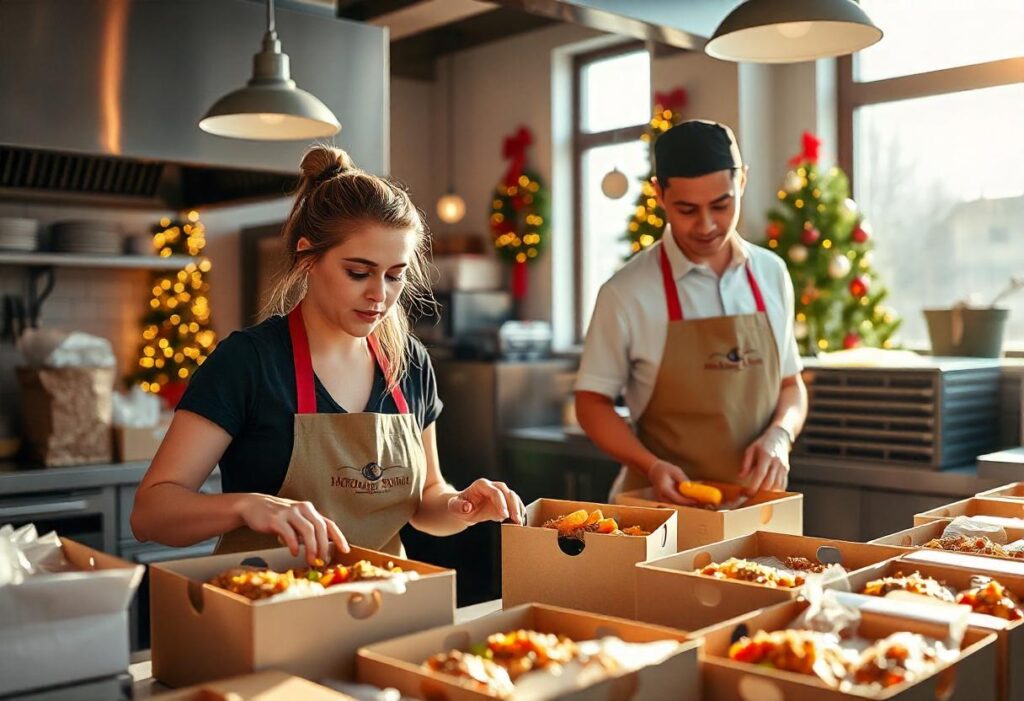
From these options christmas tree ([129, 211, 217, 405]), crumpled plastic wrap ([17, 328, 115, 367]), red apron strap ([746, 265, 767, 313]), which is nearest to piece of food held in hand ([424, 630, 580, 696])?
red apron strap ([746, 265, 767, 313])

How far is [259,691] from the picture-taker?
1.12m

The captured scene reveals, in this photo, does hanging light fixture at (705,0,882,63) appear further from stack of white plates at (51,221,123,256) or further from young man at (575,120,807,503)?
stack of white plates at (51,221,123,256)

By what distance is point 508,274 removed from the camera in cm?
656

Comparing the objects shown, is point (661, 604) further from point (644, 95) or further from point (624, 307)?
point (644, 95)

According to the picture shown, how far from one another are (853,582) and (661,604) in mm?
280

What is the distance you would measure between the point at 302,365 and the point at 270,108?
2.93ft

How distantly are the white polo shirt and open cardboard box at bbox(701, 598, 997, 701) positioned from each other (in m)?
1.33

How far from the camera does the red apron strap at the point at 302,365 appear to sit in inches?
76.3

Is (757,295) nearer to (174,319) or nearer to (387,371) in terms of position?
(387,371)

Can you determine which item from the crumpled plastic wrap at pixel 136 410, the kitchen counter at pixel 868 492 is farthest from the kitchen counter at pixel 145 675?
the crumpled plastic wrap at pixel 136 410

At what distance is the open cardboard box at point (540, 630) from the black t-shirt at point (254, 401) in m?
0.72

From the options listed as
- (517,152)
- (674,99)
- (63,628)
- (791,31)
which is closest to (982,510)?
(791,31)

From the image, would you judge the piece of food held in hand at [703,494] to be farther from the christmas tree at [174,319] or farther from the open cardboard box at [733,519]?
the christmas tree at [174,319]

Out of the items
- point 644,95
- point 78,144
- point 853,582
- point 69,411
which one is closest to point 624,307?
point 853,582
